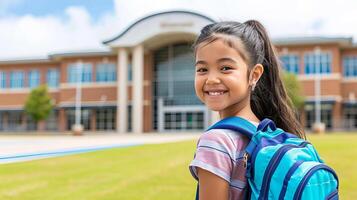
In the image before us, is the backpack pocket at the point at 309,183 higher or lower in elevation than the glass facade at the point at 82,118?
higher

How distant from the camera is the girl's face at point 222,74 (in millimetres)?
1540

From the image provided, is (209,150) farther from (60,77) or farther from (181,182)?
(60,77)

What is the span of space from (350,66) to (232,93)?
37150mm

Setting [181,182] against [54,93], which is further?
[54,93]

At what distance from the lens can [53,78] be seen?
42.3m

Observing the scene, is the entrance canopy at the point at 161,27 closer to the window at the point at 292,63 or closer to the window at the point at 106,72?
the window at the point at 106,72

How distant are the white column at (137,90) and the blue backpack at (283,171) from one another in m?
33.2

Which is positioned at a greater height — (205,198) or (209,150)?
(209,150)

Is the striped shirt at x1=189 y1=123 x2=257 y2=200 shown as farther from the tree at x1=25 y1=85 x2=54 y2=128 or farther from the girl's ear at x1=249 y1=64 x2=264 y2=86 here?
the tree at x1=25 y1=85 x2=54 y2=128

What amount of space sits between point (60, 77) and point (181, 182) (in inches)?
1461

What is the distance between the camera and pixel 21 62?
41938mm

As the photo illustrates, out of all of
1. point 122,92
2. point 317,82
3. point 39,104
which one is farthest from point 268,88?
point 39,104

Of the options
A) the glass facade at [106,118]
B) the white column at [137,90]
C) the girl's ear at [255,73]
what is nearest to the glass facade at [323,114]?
the white column at [137,90]

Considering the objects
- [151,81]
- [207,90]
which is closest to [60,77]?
[151,81]
